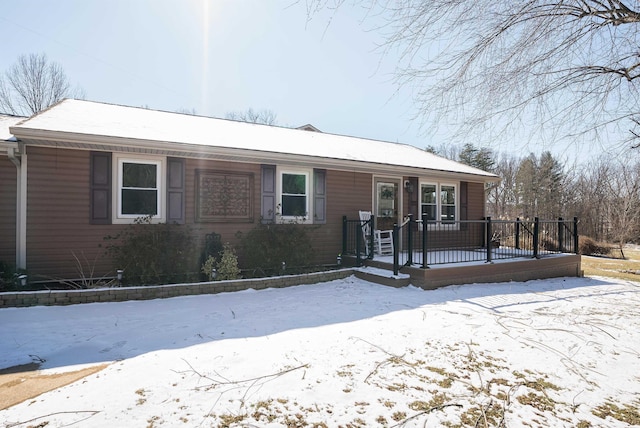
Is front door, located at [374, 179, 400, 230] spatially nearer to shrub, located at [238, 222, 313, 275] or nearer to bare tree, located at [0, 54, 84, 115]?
shrub, located at [238, 222, 313, 275]

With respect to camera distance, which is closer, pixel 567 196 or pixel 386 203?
pixel 386 203

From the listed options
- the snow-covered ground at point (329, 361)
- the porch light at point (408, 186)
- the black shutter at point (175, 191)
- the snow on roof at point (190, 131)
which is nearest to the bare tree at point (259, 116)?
the snow on roof at point (190, 131)

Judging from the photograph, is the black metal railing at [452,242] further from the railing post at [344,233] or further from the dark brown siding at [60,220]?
the dark brown siding at [60,220]

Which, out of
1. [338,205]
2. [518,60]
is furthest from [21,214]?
[518,60]

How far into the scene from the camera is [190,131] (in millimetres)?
7484

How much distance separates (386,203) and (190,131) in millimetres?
5291

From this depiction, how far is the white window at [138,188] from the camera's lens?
620 centimetres

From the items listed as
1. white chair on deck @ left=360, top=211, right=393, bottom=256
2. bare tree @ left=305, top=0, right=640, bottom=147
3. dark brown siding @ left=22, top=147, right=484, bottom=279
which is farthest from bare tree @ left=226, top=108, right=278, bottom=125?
bare tree @ left=305, top=0, right=640, bottom=147

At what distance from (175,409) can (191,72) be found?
9.86 metres

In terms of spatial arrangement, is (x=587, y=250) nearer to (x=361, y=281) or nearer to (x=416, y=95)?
(x=361, y=281)

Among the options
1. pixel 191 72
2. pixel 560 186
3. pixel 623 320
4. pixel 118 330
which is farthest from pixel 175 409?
pixel 560 186

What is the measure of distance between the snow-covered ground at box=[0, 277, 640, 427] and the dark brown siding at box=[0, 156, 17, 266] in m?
1.68

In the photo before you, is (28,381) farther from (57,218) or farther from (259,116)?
(259,116)

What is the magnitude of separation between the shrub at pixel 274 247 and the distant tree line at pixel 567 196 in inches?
368
